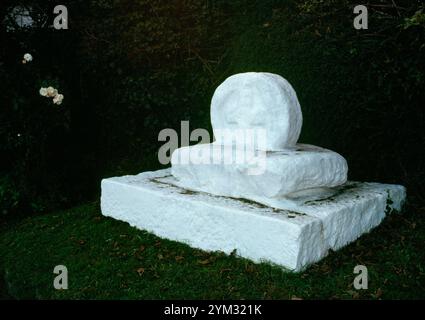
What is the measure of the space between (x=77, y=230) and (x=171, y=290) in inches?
83.4

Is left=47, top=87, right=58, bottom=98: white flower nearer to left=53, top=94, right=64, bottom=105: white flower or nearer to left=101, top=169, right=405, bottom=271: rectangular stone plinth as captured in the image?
left=53, top=94, right=64, bottom=105: white flower

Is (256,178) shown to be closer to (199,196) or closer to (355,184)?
(199,196)

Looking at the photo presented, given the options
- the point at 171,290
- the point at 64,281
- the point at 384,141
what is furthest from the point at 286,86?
the point at 64,281

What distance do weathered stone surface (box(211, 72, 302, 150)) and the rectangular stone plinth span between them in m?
0.76

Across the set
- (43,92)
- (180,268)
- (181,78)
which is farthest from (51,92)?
(180,268)

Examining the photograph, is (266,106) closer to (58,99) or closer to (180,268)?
(180,268)

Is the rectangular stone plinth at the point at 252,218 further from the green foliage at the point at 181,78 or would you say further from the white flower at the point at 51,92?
the white flower at the point at 51,92

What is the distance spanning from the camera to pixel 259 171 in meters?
4.20

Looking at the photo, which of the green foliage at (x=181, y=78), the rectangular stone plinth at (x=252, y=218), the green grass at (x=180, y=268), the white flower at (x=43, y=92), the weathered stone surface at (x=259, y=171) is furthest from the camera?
the white flower at (x=43, y=92)

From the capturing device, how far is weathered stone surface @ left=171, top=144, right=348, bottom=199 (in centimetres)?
416

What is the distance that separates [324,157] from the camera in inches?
177

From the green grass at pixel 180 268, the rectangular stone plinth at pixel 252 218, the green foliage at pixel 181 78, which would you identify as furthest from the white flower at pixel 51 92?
the green grass at pixel 180 268

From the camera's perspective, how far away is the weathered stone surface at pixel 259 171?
4156 millimetres

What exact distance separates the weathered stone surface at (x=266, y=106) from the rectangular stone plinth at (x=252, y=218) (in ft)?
2.48
